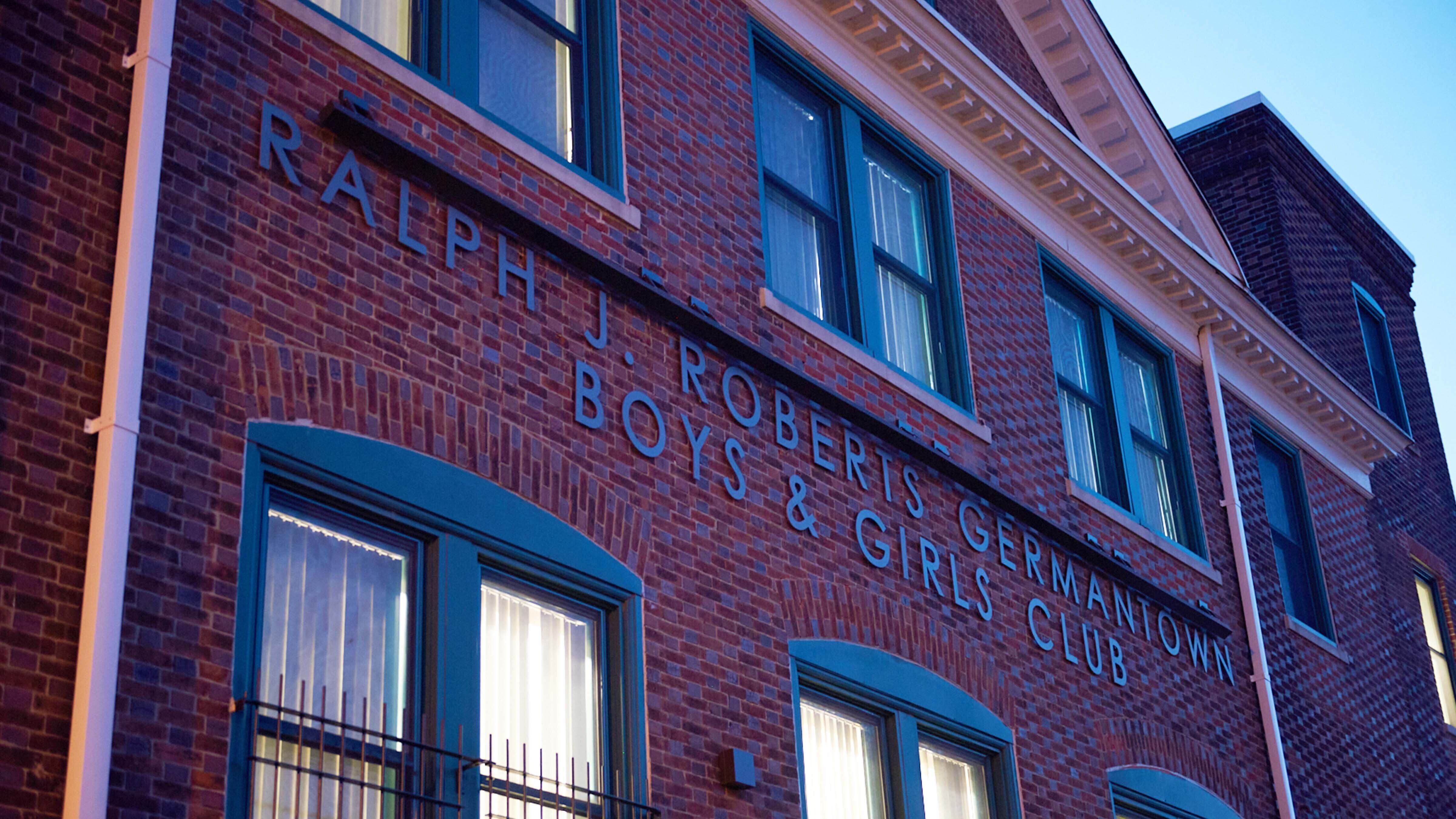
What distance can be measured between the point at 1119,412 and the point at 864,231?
3.82 m

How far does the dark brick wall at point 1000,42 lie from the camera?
49.8 ft

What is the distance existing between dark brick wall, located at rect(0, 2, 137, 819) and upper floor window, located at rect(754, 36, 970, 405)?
486 cm

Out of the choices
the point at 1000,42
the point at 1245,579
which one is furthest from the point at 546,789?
the point at 1000,42

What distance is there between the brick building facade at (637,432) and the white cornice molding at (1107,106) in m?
0.06

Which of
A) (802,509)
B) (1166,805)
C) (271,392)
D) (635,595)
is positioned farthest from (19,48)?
(1166,805)

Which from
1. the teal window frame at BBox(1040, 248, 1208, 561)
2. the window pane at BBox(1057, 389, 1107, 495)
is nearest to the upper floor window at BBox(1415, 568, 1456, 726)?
the teal window frame at BBox(1040, 248, 1208, 561)

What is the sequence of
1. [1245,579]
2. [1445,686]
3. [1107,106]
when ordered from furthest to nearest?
[1445,686] → [1107,106] → [1245,579]

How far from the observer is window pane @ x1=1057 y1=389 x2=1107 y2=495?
13898 millimetres

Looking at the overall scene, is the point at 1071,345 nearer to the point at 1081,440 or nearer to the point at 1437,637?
the point at 1081,440

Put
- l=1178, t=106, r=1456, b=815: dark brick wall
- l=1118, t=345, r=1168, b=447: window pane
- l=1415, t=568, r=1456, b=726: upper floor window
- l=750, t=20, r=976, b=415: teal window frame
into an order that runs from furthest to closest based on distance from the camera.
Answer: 1. l=1415, t=568, r=1456, b=726: upper floor window
2. l=1178, t=106, r=1456, b=815: dark brick wall
3. l=1118, t=345, r=1168, b=447: window pane
4. l=750, t=20, r=976, b=415: teal window frame

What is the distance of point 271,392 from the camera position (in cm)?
722

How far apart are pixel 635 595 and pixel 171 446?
9.16ft

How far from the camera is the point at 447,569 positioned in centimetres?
782

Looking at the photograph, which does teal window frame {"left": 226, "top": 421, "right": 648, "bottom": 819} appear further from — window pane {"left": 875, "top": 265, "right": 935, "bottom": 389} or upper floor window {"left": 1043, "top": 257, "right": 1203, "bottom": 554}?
upper floor window {"left": 1043, "top": 257, "right": 1203, "bottom": 554}
